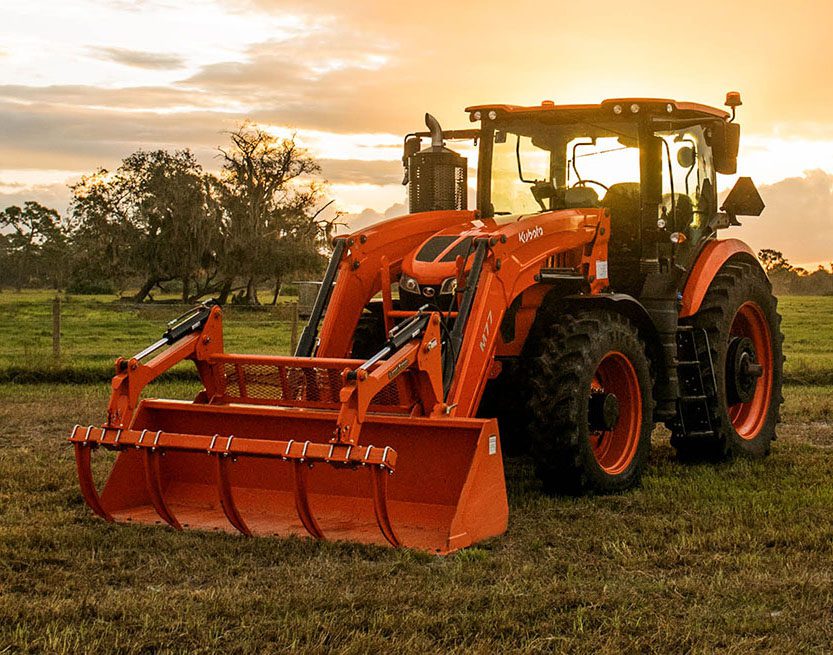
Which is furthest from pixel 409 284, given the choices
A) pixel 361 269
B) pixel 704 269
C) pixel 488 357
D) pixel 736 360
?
pixel 736 360

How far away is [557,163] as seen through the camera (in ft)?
30.6

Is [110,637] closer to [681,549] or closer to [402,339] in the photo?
[402,339]

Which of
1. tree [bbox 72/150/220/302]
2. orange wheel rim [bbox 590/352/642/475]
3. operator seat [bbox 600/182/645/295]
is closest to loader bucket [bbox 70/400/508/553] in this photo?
orange wheel rim [bbox 590/352/642/475]

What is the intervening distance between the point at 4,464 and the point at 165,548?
338 centimetres

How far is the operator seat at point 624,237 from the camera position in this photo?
918cm

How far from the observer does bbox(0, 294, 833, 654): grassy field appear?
498cm

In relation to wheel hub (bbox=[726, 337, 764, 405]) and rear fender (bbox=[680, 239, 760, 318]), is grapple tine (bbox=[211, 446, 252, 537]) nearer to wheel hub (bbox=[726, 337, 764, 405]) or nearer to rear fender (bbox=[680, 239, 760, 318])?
rear fender (bbox=[680, 239, 760, 318])

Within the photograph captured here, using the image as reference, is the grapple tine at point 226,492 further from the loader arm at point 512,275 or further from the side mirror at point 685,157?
the side mirror at point 685,157

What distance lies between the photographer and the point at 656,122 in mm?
9070

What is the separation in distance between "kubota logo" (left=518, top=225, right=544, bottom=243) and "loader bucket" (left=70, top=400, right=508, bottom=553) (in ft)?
5.23

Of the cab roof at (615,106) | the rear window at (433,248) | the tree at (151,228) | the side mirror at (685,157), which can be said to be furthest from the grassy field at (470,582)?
the tree at (151,228)

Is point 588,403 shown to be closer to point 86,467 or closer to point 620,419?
point 620,419

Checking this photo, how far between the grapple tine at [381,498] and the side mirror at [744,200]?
5.27 m

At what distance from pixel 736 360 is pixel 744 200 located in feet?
4.51
